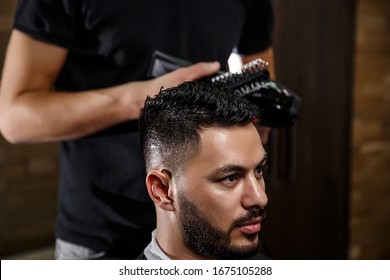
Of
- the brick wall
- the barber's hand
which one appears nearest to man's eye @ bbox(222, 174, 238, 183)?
the barber's hand

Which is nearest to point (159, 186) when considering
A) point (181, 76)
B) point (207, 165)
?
point (207, 165)

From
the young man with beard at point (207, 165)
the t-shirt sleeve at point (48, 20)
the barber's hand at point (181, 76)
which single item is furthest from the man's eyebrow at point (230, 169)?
the t-shirt sleeve at point (48, 20)

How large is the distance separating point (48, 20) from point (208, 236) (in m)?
0.37

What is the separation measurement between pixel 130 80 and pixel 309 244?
1390 millimetres

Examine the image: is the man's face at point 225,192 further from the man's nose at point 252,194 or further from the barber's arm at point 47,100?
the barber's arm at point 47,100

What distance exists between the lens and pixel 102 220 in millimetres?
982

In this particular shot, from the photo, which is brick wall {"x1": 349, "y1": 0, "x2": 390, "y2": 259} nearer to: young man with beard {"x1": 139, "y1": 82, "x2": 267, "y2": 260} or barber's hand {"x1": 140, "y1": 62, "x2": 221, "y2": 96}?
barber's hand {"x1": 140, "y1": 62, "x2": 221, "y2": 96}

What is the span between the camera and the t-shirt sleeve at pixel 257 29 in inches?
41.6

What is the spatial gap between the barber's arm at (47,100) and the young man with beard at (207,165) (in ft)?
0.41

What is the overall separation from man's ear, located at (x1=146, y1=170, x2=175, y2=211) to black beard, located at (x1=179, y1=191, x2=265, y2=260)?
0.06 feet

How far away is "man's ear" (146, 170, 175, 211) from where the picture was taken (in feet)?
2.54

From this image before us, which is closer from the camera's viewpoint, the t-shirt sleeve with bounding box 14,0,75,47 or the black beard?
the black beard

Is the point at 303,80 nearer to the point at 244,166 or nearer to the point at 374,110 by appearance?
the point at 374,110

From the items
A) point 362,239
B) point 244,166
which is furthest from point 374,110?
point 244,166
